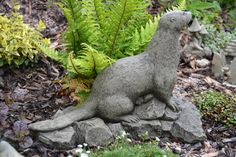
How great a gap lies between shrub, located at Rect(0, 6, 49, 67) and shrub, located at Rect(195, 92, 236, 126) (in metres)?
1.66

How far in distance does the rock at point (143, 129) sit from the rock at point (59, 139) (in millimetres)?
458

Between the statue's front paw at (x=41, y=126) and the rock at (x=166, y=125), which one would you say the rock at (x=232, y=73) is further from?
the statue's front paw at (x=41, y=126)

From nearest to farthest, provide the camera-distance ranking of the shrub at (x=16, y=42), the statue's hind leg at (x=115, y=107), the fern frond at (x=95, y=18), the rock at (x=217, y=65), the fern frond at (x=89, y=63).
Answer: the fern frond at (x=89, y=63), the statue's hind leg at (x=115, y=107), the fern frond at (x=95, y=18), the shrub at (x=16, y=42), the rock at (x=217, y=65)

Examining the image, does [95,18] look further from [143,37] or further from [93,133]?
[93,133]

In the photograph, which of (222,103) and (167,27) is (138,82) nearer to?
(167,27)

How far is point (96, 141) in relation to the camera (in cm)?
435

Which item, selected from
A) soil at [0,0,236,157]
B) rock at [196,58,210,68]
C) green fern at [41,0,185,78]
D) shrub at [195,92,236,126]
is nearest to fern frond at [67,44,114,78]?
green fern at [41,0,185,78]

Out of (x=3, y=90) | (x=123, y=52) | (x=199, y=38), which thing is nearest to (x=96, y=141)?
(x=123, y=52)

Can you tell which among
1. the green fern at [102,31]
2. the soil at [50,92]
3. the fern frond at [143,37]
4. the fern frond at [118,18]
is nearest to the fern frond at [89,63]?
the green fern at [102,31]

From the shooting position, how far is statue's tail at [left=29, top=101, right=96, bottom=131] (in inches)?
169

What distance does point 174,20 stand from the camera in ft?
14.4

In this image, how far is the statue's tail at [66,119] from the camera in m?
4.30

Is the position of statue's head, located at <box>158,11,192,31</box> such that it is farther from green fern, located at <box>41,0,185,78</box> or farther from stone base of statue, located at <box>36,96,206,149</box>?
stone base of statue, located at <box>36,96,206,149</box>

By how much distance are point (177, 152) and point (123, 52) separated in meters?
1.01
